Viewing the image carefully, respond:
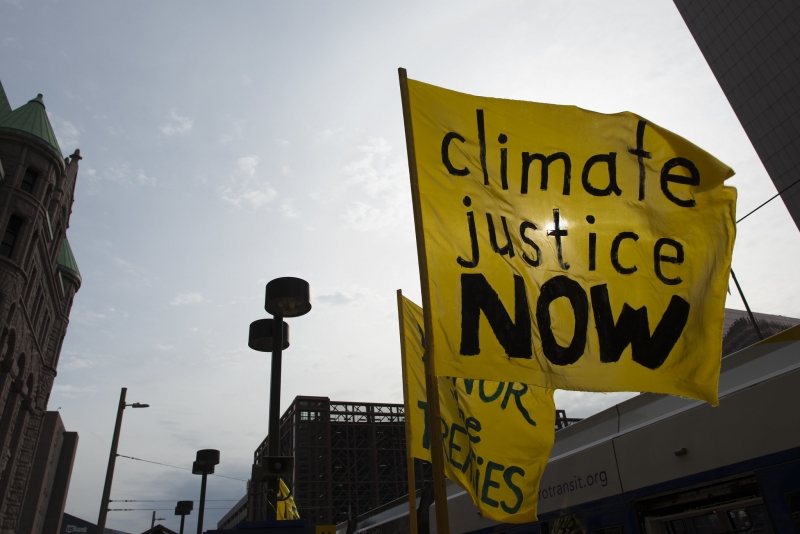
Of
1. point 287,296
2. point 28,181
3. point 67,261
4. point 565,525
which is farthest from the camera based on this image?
point 67,261

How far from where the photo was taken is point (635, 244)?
16.0 feet

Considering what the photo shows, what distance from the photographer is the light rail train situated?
16.8ft

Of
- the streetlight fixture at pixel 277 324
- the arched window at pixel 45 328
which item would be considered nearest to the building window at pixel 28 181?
the arched window at pixel 45 328

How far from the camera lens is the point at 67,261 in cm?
3997

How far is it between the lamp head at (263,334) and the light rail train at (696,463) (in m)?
12.2

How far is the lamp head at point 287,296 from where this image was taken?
17344mm

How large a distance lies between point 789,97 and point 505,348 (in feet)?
172

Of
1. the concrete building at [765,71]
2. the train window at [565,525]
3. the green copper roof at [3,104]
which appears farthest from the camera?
the concrete building at [765,71]

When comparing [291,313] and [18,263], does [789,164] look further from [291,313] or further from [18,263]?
[18,263]

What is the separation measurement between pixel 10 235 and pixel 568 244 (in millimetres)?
28542

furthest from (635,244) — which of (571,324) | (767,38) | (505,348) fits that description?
(767,38)

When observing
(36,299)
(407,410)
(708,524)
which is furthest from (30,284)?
(708,524)

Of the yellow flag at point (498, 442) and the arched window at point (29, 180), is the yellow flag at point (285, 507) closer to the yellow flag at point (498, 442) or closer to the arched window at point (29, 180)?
the yellow flag at point (498, 442)

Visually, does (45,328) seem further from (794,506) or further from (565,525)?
(794,506)
